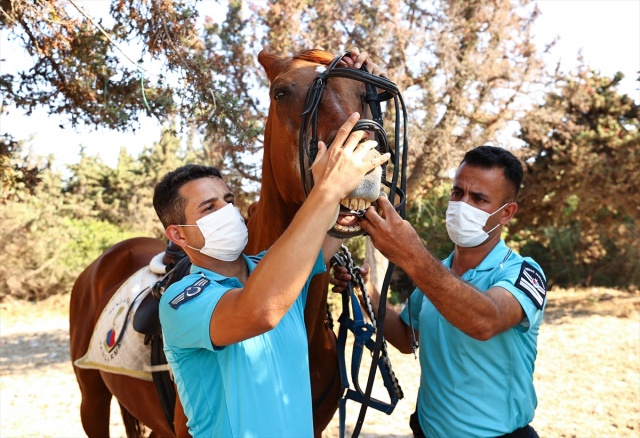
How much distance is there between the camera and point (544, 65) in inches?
405

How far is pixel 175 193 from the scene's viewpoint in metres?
1.93

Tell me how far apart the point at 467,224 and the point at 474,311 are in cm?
53

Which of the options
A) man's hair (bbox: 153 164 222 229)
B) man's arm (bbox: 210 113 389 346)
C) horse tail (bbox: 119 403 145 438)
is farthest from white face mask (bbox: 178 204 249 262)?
horse tail (bbox: 119 403 145 438)

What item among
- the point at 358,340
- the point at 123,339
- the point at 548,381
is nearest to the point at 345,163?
the point at 358,340

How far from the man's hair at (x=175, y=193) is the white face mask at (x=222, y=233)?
0.38 ft

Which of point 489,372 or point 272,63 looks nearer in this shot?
point 489,372

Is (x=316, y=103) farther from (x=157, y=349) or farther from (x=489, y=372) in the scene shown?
(x=157, y=349)

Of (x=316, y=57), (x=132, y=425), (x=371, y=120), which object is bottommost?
(x=132, y=425)

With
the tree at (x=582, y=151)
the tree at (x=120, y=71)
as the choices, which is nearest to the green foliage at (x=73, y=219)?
the tree at (x=120, y=71)

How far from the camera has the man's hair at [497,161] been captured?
7.86ft

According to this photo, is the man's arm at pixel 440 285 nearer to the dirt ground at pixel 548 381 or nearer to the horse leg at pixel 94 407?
the horse leg at pixel 94 407

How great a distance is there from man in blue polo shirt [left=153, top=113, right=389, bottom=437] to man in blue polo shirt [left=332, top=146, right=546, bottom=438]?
360mm

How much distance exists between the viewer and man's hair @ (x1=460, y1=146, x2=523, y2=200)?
2.40 m

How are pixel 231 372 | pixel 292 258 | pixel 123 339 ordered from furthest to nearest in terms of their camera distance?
pixel 123 339, pixel 231 372, pixel 292 258
